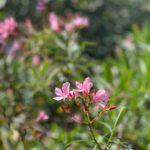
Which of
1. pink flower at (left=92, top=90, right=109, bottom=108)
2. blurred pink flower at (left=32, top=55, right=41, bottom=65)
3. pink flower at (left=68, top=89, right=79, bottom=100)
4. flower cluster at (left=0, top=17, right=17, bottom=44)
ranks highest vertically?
pink flower at (left=68, top=89, right=79, bottom=100)

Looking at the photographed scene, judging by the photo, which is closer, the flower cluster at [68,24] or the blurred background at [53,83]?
the blurred background at [53,83]

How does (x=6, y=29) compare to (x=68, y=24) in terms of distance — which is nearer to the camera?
(x=6, y=29)

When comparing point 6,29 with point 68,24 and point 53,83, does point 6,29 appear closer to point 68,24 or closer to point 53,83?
point 53,83

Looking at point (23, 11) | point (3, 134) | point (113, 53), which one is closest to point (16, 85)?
point (3, 134)

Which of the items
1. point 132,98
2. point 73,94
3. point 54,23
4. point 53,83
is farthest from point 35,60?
point 73,94

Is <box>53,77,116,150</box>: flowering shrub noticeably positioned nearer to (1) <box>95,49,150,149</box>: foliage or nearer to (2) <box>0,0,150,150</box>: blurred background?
(2) <box>0,0,150,150</box>: blurred background

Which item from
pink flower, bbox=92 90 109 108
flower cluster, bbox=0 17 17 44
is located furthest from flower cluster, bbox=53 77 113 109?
flower cluster, bbox=0 17 17 44

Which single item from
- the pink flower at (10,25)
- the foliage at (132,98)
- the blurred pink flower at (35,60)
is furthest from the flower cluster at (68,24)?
the pink flower at (10,25)

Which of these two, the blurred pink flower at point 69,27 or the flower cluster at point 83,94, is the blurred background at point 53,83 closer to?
the blurred pink flower at point 69,27

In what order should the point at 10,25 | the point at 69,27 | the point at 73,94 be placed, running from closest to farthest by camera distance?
the point at 73,94
the point at 10,25
the point at 69,27

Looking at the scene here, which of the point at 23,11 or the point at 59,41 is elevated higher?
the point at 59,41

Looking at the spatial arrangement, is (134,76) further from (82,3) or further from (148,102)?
(82,3)
